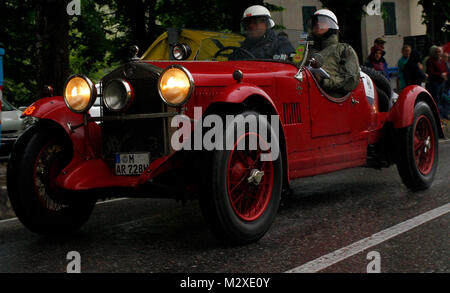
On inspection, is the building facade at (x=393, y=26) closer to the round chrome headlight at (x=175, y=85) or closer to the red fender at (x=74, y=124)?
the red fender at (x=74, y=124)

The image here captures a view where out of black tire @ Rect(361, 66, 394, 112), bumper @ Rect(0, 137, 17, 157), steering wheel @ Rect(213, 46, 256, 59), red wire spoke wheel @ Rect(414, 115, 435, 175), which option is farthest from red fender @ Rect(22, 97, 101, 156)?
bumper @ Rect(0, 137, 17, 157)

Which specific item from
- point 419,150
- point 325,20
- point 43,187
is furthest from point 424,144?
point 43,187

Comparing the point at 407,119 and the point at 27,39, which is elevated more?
the point at 27,39

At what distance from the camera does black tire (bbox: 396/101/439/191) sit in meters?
6.46

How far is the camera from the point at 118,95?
16.1 feet

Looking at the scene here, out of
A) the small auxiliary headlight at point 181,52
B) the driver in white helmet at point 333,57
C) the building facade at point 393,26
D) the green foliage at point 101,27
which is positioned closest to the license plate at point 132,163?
the small auxiliary headlight at point 181,52

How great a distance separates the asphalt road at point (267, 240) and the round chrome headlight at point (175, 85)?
3.30ft

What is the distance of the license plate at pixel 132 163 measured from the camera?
475 centimetres

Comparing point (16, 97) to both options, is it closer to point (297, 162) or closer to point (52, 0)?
point (52, 0)

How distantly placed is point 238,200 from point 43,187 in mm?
1530

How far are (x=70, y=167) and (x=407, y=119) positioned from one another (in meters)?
3.32

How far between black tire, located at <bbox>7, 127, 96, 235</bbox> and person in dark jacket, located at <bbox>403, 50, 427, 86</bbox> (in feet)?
39.2
